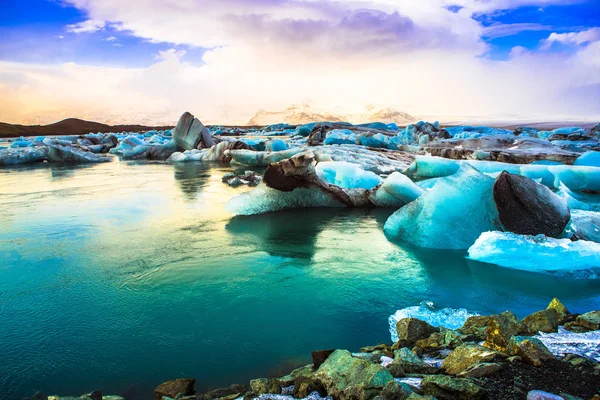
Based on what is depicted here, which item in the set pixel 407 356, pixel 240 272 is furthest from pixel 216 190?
pixel 407 356

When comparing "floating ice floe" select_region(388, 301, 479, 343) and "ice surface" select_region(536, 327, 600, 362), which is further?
"floating ice floe" select_region(388, 301, 479, 343)

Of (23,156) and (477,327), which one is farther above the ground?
(23,156)

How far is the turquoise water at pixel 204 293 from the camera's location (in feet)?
7.72

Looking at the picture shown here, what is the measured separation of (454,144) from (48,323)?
50.7 ft

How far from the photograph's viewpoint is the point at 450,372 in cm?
184

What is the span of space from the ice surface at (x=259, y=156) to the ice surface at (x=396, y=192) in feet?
22.5

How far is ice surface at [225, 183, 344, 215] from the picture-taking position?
6188 millimetres

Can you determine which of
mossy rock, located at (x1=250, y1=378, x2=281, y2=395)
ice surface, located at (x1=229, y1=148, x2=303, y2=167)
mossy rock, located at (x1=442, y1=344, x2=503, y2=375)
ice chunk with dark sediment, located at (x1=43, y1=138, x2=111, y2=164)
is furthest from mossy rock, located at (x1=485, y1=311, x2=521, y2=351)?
ice chunk with dark sediment, located at (x1=43, y1=138, x2=111, y2=164)

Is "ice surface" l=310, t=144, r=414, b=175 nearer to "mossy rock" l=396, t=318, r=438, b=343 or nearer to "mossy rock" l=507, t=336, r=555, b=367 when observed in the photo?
"mossy rock" l=396, t=318, r=438, b=343

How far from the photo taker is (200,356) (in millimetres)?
2404

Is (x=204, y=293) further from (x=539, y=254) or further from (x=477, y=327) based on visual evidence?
(x=539, y=254)

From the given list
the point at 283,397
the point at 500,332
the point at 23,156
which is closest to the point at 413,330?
the point at 500,332

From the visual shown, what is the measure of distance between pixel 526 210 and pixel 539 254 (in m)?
0.87

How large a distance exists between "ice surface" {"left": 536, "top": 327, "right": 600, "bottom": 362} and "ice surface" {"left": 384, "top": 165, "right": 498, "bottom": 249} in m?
2.37
